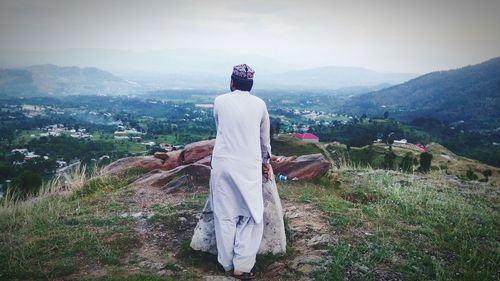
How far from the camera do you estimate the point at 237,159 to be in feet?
16.9

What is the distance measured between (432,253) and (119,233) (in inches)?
200

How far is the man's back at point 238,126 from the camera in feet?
16.9

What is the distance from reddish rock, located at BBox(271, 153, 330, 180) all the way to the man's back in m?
6.21

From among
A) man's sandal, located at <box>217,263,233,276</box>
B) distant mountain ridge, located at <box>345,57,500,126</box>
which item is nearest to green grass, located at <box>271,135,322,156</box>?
man's sandal, located at <box>217,263,233,276</box>

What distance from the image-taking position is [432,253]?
18.6ft

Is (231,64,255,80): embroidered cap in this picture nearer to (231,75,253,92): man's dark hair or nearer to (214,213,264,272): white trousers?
(231,75,253,92): man's dark hair

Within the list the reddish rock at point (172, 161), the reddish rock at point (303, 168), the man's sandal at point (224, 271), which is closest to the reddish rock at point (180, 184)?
the reddish rock at point (303, 168)

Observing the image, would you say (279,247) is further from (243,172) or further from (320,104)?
(320,104)

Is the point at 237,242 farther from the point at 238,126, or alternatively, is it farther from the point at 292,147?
the point at 292,147

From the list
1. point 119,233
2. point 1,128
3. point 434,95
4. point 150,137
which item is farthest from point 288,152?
point 434,95

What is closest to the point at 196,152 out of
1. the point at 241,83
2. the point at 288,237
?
the point at 288,237

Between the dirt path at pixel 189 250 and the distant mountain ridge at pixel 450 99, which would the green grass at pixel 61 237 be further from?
the distant mountain ridge at pixel 450 99

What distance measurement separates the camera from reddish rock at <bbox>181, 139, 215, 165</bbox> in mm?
12852

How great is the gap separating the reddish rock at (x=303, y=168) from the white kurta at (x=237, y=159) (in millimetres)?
6201
